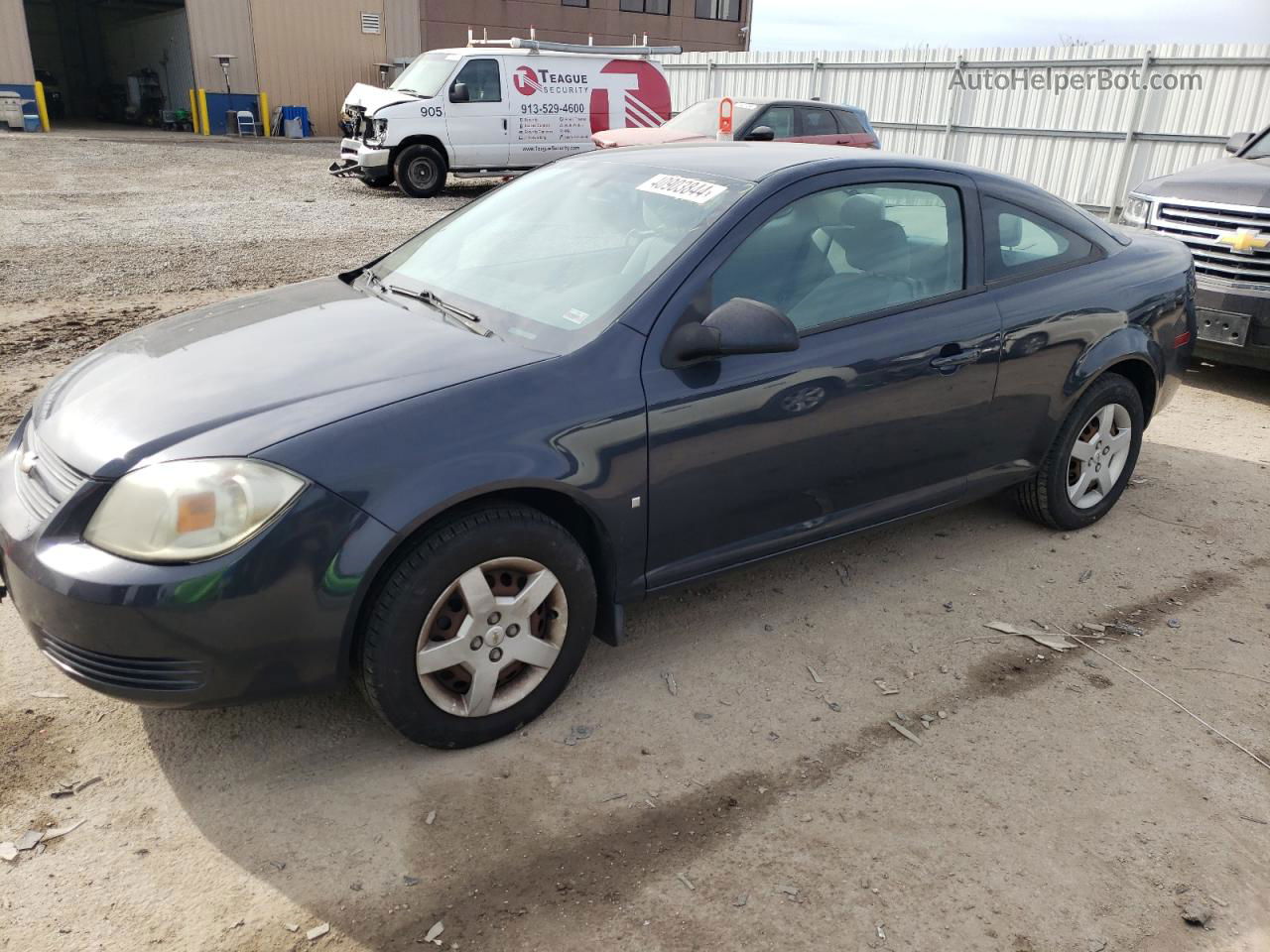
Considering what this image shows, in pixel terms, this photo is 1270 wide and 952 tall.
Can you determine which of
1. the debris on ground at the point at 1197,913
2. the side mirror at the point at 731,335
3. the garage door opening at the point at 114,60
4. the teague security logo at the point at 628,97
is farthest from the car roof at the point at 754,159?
the garage door opening at the point at 114,60

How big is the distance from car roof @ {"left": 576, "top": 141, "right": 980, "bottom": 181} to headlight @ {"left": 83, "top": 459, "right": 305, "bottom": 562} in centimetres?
188

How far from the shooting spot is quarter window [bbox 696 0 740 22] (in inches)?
→ 1484

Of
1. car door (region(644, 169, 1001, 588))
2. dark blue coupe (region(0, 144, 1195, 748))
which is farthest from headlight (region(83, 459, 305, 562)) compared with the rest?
car door (region(644, 169, 1001, 588))

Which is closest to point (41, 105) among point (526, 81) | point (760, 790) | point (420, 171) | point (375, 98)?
point (375, 98)

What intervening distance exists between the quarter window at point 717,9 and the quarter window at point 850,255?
37657 mm

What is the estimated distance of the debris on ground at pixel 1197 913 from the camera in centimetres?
241

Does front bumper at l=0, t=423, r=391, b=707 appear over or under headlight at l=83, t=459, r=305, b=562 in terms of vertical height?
under

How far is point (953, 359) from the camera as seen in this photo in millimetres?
3641

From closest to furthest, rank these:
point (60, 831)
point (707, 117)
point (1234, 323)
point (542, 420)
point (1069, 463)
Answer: point (60, 831) → point (542, 420) → point (1069, 463) → point (1234, 323) → point (707, 117)

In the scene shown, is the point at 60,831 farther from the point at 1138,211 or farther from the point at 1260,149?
the point at 1260,149

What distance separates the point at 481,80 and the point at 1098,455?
44.2 feet

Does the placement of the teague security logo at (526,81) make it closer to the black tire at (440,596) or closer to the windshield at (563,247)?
the windshield at (563,247)

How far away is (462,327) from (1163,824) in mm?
2497

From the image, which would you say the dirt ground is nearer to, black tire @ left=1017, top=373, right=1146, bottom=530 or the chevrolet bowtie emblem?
black tire @ left=1017, top=373, right=1146, bottom=530
